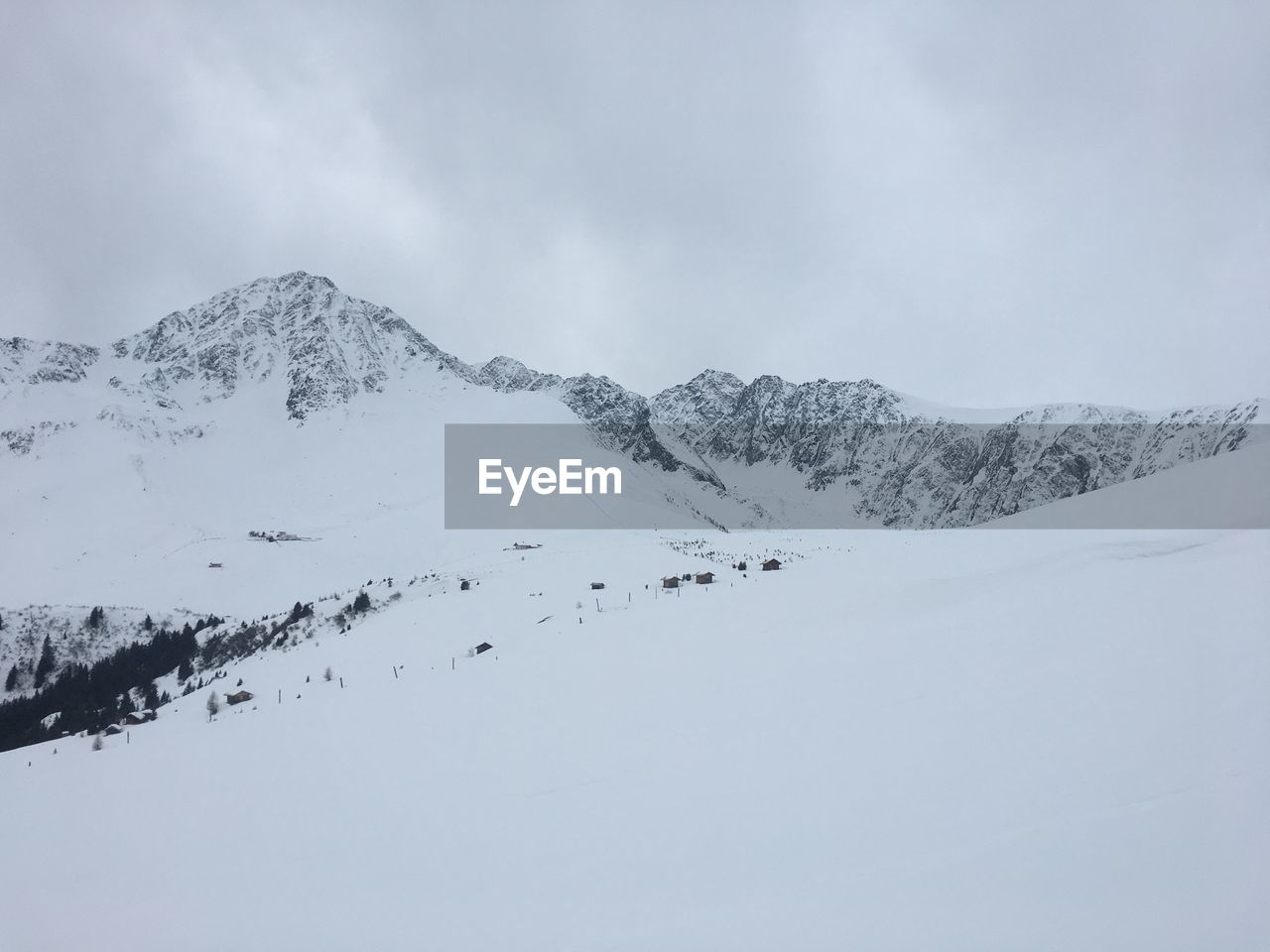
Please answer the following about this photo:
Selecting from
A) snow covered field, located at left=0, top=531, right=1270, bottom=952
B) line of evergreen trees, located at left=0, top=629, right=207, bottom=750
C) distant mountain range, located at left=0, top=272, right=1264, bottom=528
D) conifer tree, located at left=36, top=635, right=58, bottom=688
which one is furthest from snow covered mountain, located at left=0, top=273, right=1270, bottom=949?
distant mountain range, located at left=0, top=272, right=1264, bottom=528

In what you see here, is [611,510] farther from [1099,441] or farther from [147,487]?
[1099,441]

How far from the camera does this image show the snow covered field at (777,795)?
5.64 meters

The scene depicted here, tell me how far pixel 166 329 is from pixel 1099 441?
742 feet

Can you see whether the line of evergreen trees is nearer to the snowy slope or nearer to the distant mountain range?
the snowy slope

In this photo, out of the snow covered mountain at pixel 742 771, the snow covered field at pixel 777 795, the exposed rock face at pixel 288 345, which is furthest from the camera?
the exposed rock face at pixel 288 345

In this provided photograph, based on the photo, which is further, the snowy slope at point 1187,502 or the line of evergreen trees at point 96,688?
the line of evergreen trees at point 96,688

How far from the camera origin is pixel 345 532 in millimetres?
70125

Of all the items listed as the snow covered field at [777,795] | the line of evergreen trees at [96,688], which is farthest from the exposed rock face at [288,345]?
the snow covered field at [777,795]

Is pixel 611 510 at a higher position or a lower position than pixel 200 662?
higher

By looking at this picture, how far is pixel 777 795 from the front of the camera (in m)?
7.88

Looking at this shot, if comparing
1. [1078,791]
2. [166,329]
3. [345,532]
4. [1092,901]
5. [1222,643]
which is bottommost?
[1092,901]

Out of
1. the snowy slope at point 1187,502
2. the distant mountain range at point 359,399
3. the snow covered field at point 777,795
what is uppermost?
the distant mountain range at point 359,399

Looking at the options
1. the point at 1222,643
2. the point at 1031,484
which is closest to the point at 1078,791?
the point at 1222,643

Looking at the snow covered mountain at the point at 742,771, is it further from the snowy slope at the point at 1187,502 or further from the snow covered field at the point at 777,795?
the snowy slope at the point at 1187,502
